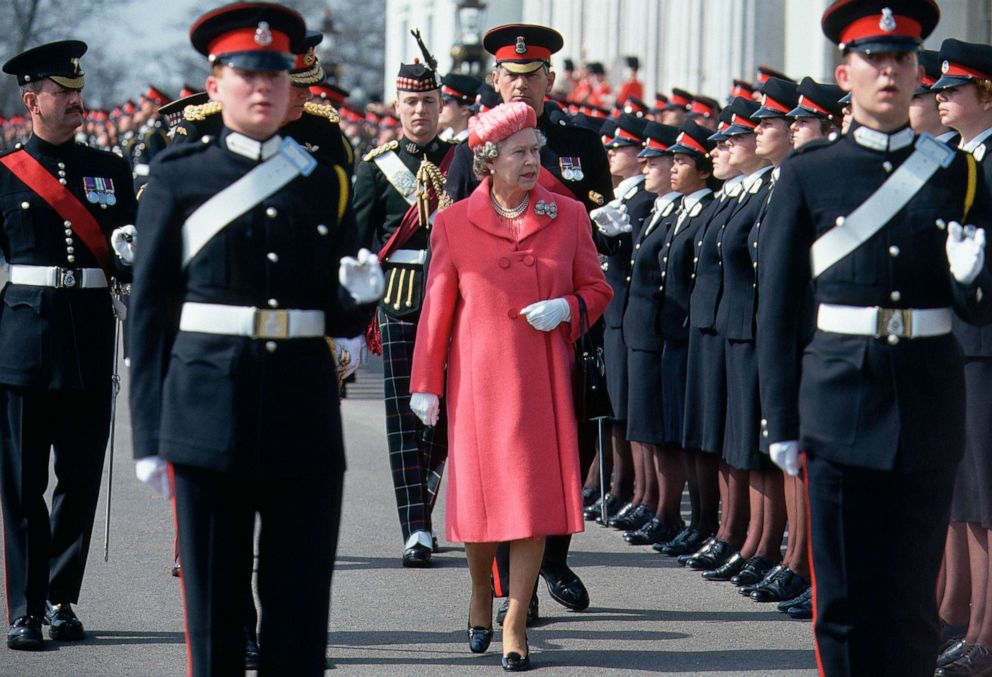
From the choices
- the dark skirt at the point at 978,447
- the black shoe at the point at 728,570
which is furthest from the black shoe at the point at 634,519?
the dark skirt at the point at 978,447

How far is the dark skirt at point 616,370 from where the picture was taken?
11.3m

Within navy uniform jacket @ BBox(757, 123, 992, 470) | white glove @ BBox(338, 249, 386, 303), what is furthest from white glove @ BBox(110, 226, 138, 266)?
navy uniform jacket @ BBox(757, 123, 992, 470)

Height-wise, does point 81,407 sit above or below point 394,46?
below

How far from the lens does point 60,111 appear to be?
8.23 meters

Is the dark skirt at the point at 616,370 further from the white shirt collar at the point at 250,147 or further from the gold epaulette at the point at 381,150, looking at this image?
the white shirt collar at the point at 250,147

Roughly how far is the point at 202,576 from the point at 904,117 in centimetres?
256

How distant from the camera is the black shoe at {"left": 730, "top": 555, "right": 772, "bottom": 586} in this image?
30.6 feet

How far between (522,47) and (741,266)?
1.50 metres

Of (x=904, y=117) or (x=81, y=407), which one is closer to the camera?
(x=904, y=117)

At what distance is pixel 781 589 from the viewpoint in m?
9.05

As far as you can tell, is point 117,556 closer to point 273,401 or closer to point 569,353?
point 569,353

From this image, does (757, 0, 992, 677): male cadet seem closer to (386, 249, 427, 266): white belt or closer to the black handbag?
the black handbag

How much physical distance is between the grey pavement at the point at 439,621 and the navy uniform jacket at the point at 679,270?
124 cm

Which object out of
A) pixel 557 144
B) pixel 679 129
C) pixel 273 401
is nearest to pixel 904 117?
pixel 273 401
